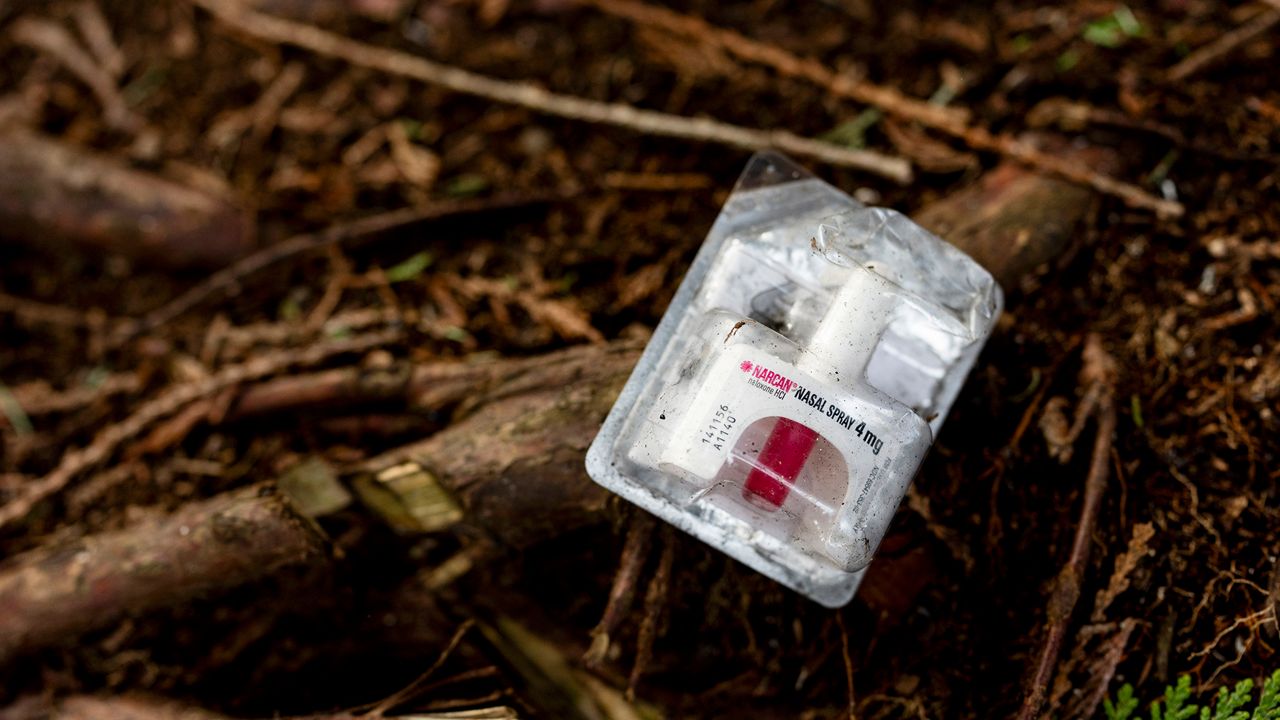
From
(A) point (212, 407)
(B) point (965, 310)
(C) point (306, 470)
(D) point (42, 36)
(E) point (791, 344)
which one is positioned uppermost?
(B) point (965, 310)

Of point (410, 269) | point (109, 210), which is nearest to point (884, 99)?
point (410, 269)

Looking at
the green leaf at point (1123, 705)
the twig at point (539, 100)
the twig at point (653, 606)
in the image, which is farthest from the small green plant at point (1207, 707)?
the twig at point (539, 100)

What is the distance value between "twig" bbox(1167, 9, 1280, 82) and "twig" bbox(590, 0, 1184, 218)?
13.9 inches

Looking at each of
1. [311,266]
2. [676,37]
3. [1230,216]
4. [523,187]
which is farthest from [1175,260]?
[311,266]

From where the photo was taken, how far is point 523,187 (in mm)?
2484

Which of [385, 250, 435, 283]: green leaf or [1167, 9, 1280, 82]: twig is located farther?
[385, 250, 435, 283]: green leaf

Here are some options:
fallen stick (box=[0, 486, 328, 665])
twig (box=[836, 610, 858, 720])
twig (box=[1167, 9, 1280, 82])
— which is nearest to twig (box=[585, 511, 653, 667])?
twig (box=[836, 610, 858, 720])

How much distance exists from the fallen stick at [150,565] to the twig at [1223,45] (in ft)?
7.41

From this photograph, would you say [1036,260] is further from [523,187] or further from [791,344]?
[523,187]

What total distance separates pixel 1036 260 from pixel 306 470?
1645 mm

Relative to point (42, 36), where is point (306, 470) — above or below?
below

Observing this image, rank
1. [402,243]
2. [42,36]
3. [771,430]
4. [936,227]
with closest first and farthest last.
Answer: [771,430]
[936,227]
[402,243]
[42,36]

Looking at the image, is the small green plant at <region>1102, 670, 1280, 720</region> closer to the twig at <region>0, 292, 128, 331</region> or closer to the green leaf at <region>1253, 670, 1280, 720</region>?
the green leaf at <region>1253, 670, 1280, 720</region>

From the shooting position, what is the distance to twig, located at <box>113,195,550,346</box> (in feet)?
7.75
